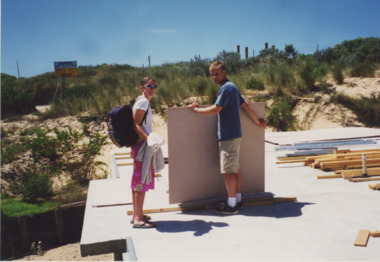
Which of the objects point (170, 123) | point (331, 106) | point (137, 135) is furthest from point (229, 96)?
point (331, 106)

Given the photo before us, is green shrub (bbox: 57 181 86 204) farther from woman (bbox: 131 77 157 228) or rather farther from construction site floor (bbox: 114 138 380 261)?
woman (bbox: 131 77 157 228)

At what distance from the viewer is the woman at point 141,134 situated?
4266 millimetres

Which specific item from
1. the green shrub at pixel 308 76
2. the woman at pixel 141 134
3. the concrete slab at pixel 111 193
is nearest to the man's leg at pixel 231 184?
the woman at pixel 141 134

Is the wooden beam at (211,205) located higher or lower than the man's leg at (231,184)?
lower

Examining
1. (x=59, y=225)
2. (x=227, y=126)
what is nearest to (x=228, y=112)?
(x=227, y=126)

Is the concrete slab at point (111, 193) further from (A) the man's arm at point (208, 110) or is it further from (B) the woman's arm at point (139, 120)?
(A) the man's arm at point (208, 110)

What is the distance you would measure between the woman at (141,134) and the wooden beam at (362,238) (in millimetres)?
2332

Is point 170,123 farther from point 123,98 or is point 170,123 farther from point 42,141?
point 123,98

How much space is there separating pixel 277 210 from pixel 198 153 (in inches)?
53.7

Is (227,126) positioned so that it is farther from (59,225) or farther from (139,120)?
(59,225)

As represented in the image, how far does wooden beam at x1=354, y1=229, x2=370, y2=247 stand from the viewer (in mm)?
3867

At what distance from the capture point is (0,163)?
13078 millimetres

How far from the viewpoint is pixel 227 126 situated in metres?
4.86

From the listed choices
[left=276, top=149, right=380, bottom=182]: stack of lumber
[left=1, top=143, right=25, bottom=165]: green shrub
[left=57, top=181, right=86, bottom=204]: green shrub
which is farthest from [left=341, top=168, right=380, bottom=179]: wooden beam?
[left=1, top=143, right=25, bottom=165]: green shrub
